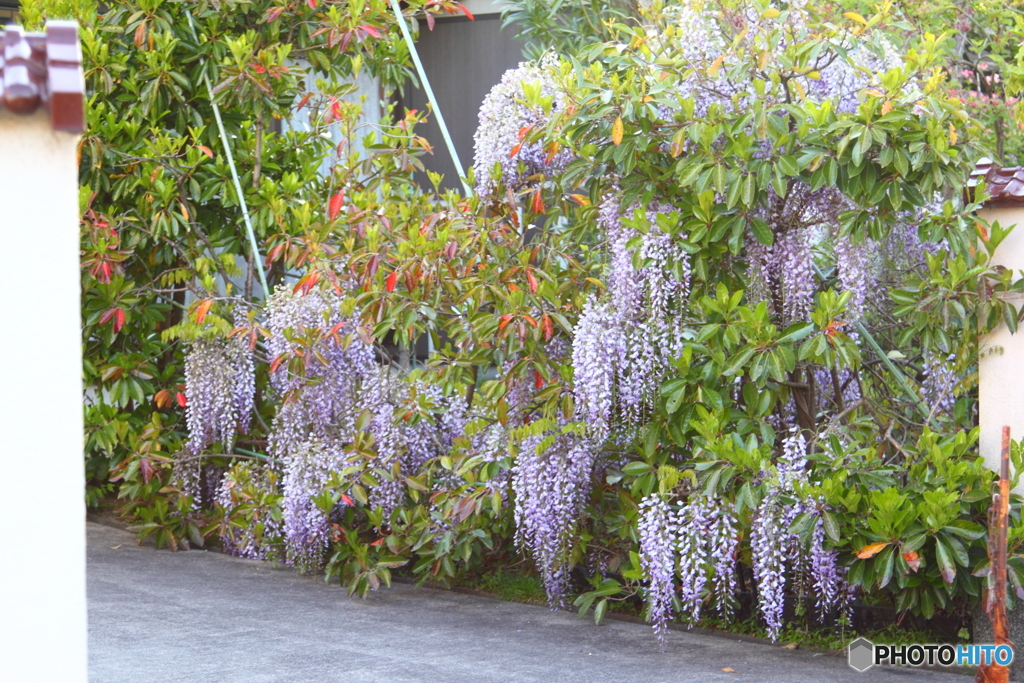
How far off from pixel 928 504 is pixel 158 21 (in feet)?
15.8

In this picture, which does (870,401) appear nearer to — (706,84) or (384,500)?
(706,84)

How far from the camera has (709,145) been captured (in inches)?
165

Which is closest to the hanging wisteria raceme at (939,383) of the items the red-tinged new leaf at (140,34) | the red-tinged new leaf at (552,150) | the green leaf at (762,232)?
the green leaf at (762,232)

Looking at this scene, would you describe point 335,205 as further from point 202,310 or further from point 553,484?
point 553,484

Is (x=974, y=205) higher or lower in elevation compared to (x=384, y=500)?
higher

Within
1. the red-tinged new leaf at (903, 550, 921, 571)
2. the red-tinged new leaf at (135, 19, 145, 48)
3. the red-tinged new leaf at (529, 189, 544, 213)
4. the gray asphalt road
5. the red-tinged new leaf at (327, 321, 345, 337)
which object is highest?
the red-tinged new leaf at (135, 19, 145, 48)

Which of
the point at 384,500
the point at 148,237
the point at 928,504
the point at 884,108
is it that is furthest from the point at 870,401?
the point at 148,237

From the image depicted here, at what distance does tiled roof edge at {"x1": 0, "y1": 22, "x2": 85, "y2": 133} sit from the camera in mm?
2502

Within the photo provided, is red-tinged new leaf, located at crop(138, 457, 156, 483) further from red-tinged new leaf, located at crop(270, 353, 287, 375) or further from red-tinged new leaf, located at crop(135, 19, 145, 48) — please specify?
red-tinged new leaf, located at crop(135, 19, 145, 48)

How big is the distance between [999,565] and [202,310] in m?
3.92

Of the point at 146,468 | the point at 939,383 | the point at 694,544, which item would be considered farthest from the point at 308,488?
the point at 939,383

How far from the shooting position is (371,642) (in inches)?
187

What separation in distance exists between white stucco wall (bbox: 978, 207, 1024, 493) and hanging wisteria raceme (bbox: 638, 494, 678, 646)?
1212mm

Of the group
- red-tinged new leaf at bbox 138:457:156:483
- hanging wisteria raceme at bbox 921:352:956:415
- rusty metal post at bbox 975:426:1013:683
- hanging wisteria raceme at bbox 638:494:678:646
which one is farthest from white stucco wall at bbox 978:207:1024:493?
red-tinged new leaf at bbox 138:457:156:483
